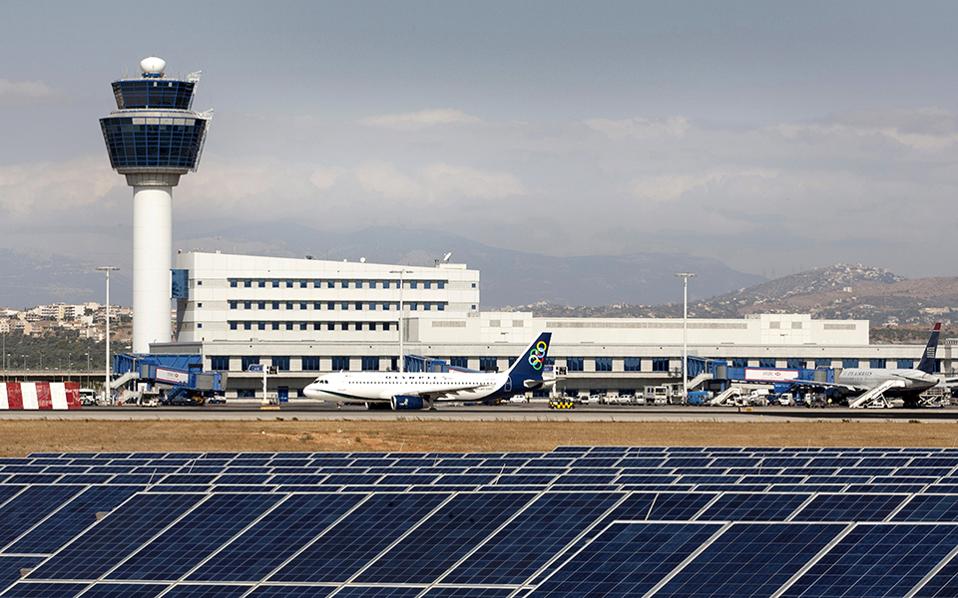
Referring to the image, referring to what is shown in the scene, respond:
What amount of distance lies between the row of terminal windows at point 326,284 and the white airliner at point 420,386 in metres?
55.8

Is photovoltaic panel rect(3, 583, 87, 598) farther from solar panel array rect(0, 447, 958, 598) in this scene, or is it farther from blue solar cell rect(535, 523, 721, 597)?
blue solar cell rect(535, 523, 721, 597)

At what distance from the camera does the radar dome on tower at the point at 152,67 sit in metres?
172

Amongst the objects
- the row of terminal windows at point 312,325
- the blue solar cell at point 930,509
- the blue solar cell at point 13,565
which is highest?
the row of terminal windows at point 312,325

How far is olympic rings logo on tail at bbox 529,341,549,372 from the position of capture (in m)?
127

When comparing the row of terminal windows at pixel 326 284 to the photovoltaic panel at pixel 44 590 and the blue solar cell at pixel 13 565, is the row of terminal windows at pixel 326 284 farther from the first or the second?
the photovoltaic panel at pixel 44 590

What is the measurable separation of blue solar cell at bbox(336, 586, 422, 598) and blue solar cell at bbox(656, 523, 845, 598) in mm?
5007

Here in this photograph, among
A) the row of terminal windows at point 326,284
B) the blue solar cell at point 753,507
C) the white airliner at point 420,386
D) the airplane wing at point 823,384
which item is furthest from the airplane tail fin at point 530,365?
the blue solar cell at point 753,507

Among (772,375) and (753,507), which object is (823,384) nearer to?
(772,375)

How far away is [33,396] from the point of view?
117 meters

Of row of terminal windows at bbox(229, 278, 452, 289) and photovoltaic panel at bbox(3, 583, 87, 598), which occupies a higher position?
row of terminal windows at bbox(229, 278, 452, 289)

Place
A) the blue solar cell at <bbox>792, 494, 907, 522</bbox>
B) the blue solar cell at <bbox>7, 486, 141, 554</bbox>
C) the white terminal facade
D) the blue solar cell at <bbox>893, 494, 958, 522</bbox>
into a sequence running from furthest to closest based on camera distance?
the white terminal facade, the blue solar cell at <bbox>7, 486, 141, 554</bbox>, the blue solar cell at <bbox>893, 494, 958, 522</bbox>, the blue solar cell at <bbox>792, 494, 907, 522</bbox>

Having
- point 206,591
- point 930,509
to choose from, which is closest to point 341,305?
point 930,509

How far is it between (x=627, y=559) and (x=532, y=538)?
168 inches

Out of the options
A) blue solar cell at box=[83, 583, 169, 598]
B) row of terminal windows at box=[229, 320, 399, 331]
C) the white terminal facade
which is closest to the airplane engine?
the white terminal facade
